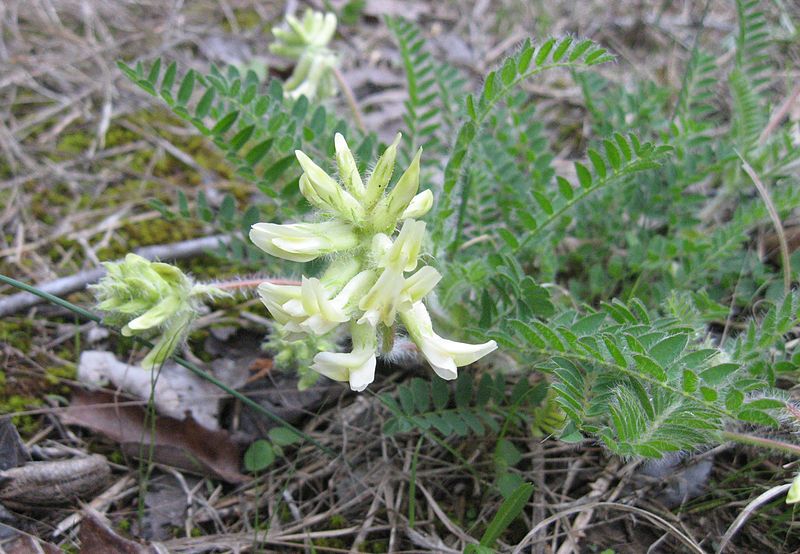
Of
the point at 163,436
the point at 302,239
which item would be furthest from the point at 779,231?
the point at 163,436

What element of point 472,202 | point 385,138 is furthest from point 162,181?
point 472,202

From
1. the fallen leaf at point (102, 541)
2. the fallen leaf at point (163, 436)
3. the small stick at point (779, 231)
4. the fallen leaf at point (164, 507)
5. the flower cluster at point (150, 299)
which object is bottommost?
the fallen leaf at point (164, 507)

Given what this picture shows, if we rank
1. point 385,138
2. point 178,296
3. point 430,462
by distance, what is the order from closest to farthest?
1. point 178,296
2. point 430,462
3. point 385,138

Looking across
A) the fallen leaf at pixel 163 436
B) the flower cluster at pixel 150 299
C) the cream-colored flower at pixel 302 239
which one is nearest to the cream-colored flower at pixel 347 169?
the cream-colored flower at pixel 302 239

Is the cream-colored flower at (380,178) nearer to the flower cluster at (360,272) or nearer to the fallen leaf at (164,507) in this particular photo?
the flower cluster at (360,272)

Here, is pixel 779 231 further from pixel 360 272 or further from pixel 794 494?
pixel 360 272

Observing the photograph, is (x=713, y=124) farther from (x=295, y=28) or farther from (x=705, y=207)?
(x=295, y=28)
